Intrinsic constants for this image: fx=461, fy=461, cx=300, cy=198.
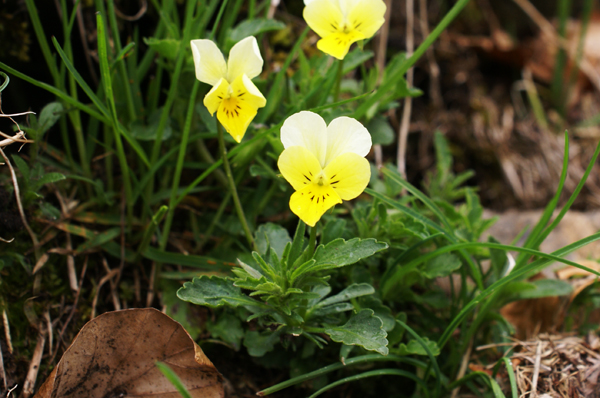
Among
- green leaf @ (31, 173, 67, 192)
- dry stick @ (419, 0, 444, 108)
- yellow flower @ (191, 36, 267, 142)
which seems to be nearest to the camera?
yellow flower @ (191, 36, 267, 142)

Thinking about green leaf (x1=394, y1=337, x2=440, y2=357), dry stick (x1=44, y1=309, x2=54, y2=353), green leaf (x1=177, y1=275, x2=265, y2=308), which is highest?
green leaf (x1=177, y1=275, x2=265, y2=308)

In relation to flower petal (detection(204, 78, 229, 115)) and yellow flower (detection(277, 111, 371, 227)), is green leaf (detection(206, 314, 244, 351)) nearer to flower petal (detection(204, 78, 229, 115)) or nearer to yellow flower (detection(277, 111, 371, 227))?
yellow flower (detection(277, 111, 371, 227))

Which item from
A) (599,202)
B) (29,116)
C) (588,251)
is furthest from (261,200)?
(599,202)

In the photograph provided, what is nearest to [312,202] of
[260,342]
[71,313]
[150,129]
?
[260,342]

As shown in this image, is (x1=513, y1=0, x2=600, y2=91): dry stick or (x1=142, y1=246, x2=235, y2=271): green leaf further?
(x1=513, y1=0, x2=600, y2=91): dry stick

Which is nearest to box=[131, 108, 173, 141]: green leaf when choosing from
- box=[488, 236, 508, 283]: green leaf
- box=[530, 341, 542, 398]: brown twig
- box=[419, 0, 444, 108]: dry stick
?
box=[488, 236, 508, 283]: green leaf

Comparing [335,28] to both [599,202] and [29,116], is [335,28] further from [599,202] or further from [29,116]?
[599,202]

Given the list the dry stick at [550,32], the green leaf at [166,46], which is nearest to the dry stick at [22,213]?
the green leaf at [166,46]

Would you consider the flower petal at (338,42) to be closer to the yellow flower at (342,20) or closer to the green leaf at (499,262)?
the yellow flower at (342,20)
